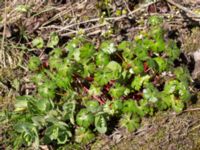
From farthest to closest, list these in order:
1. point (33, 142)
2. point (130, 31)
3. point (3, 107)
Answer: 1. point (130, 31)
2. point (3, 107)
3. point (33, 142)

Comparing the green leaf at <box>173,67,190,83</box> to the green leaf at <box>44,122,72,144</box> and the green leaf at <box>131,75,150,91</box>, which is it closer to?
the green leaf at <box>131,75,150,91</box>

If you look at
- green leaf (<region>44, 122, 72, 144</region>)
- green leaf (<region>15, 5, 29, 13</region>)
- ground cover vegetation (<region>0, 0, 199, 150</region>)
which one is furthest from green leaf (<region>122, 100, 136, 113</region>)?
green leaf (<region>15, 5, 29, 13</region>)

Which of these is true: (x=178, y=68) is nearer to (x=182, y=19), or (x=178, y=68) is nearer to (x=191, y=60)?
(x=191, y=60)

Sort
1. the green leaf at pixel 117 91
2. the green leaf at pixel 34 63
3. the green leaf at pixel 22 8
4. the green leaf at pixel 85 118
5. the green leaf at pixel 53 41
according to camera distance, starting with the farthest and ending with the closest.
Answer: the green leaf at pixel 22 8
the green leaf at pixel 53 41
the green leaf at pixel 34 63
the green leaf at pixel 117 91
the green leaf at pixel 85 118

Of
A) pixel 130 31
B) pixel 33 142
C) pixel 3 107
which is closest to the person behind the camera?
pixel 33 142

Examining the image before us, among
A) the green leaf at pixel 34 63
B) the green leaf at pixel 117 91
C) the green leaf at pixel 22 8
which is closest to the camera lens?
the green leaf at pixel 117 91

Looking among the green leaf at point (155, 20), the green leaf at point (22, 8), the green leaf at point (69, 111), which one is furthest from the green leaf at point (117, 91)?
the green leaf at point (22, 8)

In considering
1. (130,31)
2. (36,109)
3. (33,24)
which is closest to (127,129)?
(36,109)

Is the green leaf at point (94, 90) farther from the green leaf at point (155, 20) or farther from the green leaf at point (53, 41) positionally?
the green leaf at point (155, 20)
